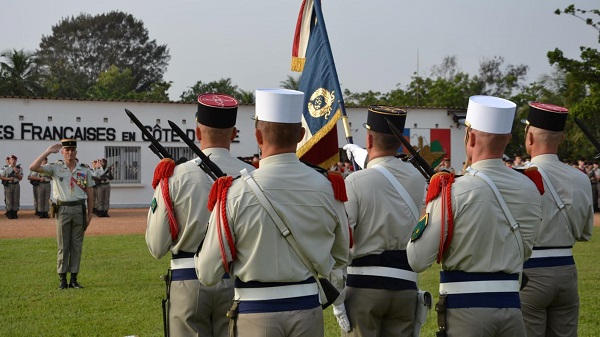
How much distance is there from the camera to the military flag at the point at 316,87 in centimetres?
998

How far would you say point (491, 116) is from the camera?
17.1ft

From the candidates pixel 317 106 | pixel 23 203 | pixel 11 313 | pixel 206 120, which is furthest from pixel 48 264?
A: pixel 23 203

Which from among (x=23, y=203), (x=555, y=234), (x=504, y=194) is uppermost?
(x=504, y=194)

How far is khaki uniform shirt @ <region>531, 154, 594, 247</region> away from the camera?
21.5 feet

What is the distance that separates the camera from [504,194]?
515 cm

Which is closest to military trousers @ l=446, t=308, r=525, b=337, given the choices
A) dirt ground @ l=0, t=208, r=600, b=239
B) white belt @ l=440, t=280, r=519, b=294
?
white belt @ l=440, t=280, r=519, b=294

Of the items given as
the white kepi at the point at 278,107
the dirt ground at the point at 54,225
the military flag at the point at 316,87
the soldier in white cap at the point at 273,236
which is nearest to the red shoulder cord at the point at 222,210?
the soldier in white cap at the point at 273,236

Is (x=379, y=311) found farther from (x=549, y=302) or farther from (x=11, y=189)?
(x=11, y=189)

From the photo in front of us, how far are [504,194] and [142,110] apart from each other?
105 ft

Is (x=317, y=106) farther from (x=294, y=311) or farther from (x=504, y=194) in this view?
(x=294, y=311)

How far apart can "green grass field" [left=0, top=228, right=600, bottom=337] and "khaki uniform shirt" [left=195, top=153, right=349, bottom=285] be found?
5134mm

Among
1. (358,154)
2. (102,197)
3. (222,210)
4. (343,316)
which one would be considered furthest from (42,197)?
(222,210)

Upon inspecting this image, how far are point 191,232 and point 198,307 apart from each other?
54 cm

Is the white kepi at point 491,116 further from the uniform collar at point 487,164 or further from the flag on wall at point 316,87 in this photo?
the flag on wall at point 316,87
